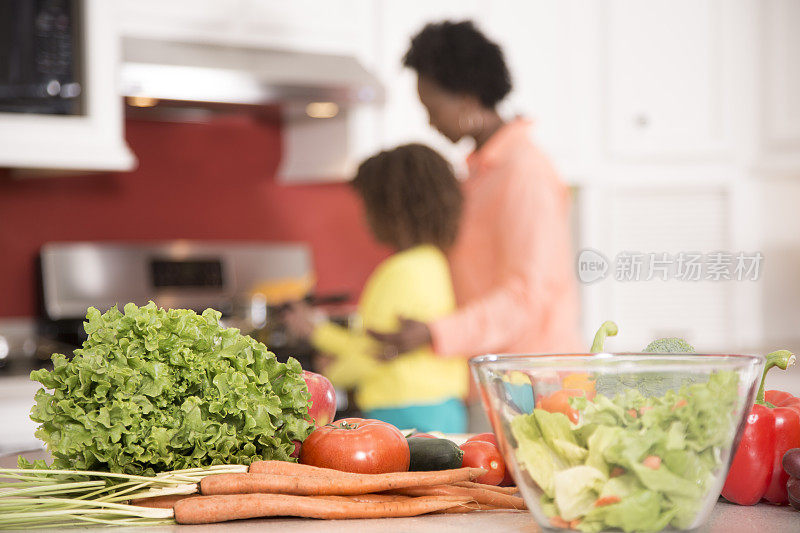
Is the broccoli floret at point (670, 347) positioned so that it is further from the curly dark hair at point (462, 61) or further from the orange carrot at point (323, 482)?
the curly dark hair at point (462, 61)

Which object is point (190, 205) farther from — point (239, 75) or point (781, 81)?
point (781, 81)

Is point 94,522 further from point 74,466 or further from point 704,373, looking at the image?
point 704,373

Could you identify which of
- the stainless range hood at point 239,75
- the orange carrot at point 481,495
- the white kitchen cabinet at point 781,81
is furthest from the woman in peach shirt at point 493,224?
the white kitchen cabinet at point 781,81

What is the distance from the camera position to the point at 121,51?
2.58 metres

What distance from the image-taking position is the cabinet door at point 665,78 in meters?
3.38

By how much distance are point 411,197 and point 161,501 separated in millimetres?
1451

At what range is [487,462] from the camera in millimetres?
989

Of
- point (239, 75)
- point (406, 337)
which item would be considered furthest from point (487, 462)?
point (239, 75)

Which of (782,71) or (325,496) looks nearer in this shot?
(325,496)

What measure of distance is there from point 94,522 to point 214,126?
8.37 ft

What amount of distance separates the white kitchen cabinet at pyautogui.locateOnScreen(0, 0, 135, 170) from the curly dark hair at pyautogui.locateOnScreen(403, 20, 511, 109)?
80 centimetres

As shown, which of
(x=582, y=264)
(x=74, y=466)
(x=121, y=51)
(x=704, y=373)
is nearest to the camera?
(x=704, y=373)

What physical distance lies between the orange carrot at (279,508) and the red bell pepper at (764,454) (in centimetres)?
28

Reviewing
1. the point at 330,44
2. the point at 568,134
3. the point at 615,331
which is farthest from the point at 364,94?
the point at 615,331
